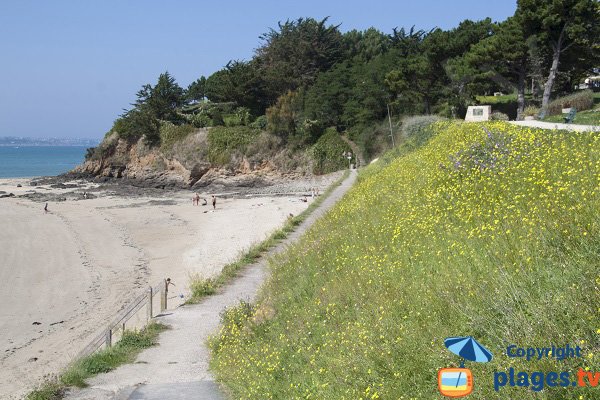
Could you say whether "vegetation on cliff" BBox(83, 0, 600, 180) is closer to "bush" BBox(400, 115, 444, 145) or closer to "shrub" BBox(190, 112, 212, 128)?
"shrub" BBox(190, 112, 212, 128)

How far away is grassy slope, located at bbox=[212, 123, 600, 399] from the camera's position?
486 cm

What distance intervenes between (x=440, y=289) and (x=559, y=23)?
26.6m

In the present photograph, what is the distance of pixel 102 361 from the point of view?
892 centimetres

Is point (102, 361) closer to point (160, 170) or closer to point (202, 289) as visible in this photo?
point (202, 289)

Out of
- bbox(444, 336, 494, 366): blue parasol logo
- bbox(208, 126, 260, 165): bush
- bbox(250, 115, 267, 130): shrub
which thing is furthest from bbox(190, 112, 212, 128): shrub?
bbox(444, 336, 494, 366): blue parasol logo

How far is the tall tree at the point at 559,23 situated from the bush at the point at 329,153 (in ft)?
69.0

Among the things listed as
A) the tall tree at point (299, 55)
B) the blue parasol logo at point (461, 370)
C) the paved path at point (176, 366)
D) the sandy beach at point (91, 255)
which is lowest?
the sandy beach at point (91, 255)

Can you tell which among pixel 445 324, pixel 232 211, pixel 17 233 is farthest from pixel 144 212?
pixel 445 324

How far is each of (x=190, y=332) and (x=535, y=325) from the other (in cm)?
708

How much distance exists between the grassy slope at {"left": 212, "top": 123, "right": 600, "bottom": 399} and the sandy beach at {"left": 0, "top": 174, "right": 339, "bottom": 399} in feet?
19.9

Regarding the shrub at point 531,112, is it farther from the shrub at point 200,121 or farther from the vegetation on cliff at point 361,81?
the shrub at point 200,121

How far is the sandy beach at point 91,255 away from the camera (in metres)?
15.5

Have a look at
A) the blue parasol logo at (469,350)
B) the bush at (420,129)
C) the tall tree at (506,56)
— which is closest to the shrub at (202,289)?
the blue parasol logo at (469,350)

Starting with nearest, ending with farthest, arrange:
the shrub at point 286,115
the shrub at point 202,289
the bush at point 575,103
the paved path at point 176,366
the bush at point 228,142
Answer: the paved path at point 176,366 → the shrub at point 202,289 → the bush at point 575,103 → the shrub at point 286,115 → the bush at point 228,142
